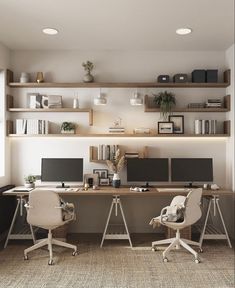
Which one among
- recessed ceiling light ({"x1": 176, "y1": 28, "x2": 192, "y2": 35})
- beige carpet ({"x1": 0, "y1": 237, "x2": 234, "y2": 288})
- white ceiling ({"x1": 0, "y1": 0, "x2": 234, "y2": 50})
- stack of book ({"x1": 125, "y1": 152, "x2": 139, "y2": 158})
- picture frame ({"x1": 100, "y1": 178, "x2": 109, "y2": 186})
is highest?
white ceiling ({"x1": 0, "y1": 0, "x2": 234, "y2": 50})

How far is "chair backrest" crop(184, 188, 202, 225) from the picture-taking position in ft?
12.2

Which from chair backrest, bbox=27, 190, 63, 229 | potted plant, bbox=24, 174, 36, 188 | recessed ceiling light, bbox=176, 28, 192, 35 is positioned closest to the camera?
chair backrest, bbox=27, 190, 63, 229

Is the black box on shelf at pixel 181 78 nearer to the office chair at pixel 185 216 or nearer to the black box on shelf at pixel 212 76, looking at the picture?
the black box on shelf at pixel 212 76

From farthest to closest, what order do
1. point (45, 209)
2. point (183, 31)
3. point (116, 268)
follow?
point (183, 31)
point (45, 209)
point (116, 268)

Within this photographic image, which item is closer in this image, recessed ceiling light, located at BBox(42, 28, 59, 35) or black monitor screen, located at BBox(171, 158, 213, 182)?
recessed ceiling light, located at BBox(42, 28, 59, 35)

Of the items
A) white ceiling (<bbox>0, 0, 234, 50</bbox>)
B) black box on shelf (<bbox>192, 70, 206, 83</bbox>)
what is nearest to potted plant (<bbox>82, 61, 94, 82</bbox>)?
white ceiling (<bbox>0, 0, 234, 50</bbox>)

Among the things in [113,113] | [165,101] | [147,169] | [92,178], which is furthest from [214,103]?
[92,178]

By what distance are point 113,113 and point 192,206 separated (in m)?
1.84

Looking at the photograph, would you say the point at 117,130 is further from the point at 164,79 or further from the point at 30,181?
the point at 30,181

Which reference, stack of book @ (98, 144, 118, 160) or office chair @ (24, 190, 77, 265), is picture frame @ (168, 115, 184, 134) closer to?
stack of book @ (98, 144, 118, 160)

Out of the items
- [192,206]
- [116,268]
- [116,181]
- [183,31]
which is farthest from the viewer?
[116,181]

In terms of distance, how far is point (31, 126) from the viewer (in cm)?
471

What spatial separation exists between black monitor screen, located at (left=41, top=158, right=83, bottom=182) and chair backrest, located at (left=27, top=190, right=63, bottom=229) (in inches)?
38.1

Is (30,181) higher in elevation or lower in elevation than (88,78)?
lower
